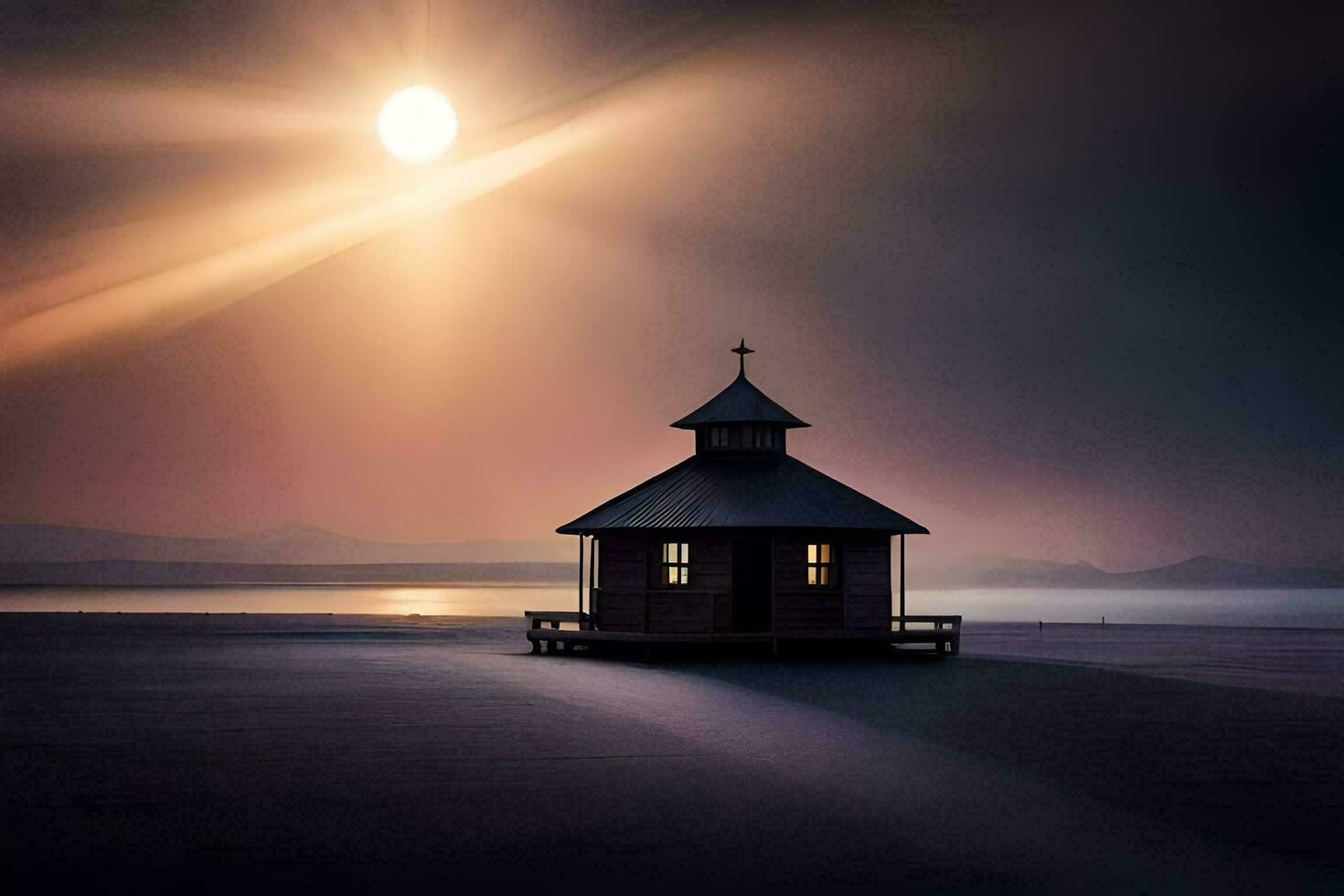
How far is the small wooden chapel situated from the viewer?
3750 cm

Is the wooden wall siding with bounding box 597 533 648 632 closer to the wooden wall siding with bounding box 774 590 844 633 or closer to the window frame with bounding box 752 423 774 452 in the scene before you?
the wooden wall siding with bounding box 774 590 844 633

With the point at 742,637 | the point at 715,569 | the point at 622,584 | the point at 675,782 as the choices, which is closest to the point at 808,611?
the point at 742,637

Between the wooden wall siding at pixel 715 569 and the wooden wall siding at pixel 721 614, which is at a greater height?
the wooden wall siding at pixel 715 569

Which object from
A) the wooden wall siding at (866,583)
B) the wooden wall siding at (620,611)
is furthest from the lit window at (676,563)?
the wooden wall siding at (866,583)

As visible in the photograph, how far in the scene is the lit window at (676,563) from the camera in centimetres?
3803

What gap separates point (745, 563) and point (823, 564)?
8.00ft

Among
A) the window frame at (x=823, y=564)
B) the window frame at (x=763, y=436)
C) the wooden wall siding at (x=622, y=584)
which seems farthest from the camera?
the window frame at (x=763, y=436)

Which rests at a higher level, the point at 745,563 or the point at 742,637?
the point at 745,563

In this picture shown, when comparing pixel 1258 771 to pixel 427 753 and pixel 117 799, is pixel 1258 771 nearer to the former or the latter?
pixel 427 753

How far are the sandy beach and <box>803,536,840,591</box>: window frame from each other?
5773 mm

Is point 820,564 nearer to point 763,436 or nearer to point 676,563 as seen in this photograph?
point 676,563

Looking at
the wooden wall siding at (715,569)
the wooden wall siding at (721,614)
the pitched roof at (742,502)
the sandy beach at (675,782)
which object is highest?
the pitched roof at (742,502)

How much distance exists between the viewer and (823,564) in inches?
1505

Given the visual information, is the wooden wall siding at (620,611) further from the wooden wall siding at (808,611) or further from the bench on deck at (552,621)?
the wooden wall siding at (808,611)
